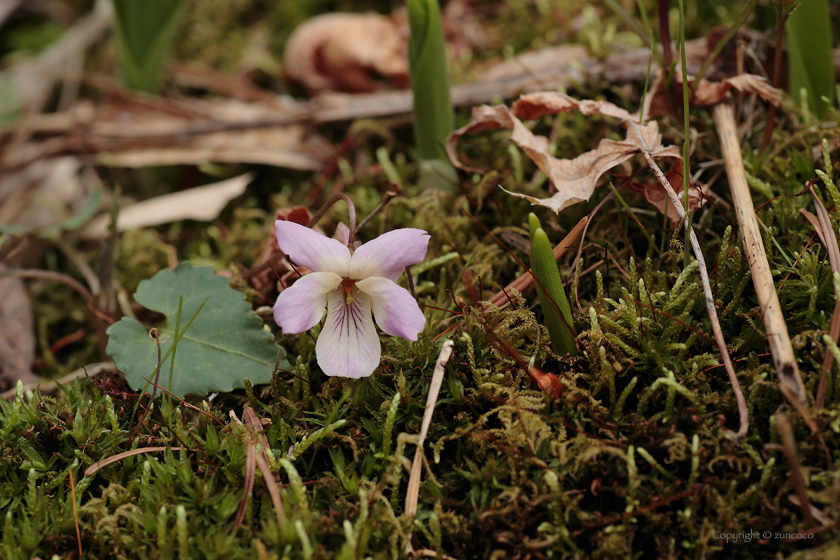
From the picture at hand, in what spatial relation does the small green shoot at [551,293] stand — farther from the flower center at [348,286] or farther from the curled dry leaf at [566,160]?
the flower center at [348,286]

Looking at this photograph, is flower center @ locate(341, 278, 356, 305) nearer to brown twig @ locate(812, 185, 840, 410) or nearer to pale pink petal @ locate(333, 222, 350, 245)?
pale pink petal @ locate(333, 222, 350, 245)

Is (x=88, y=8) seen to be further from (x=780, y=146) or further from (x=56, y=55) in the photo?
(x=780, y=146)

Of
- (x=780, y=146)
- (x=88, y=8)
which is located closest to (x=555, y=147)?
(x=780, y=146)

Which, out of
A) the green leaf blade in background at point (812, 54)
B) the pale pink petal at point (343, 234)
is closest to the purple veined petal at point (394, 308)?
the pale pink petal at point (343, 234)

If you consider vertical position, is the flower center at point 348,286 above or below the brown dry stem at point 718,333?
above

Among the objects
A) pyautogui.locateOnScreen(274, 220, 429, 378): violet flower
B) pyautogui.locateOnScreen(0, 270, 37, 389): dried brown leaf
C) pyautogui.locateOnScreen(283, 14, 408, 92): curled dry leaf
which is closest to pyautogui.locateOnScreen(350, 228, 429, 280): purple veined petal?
pyautogui.locateOnScreen(274, 220, 429, 378): violet flower
